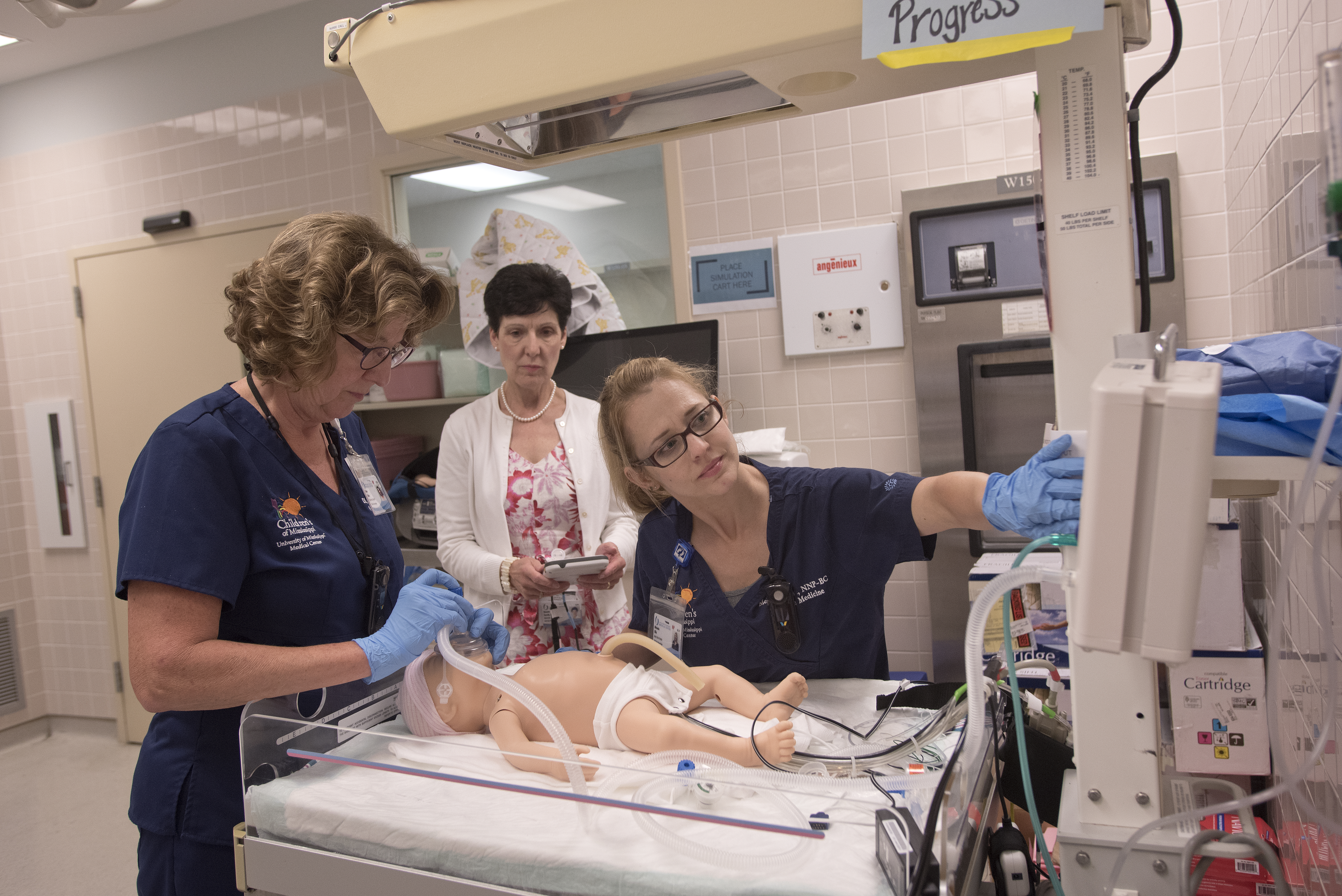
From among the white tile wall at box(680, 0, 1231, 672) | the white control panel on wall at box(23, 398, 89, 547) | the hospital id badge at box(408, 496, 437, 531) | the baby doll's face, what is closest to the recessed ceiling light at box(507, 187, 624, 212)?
the white tile wall at box(680, 0, 1231, 672)

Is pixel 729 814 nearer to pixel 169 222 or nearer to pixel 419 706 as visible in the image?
pixel 419 706

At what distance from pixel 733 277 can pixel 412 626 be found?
2.32 metres

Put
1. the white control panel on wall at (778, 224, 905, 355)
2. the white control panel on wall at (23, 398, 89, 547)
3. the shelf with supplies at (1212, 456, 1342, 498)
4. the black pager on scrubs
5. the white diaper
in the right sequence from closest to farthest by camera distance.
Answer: the shelf with supplies at (1212, 456, 1342, 498) < the white diaper < the black pager on scrubs < the white control panel on wall at (778, 224, 905, 355) < the white control panel on wall at (23, 398, 89, 547)

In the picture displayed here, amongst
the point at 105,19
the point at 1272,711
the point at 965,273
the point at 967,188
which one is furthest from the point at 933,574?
the point at 105,19

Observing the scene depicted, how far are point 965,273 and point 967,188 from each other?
28 cm

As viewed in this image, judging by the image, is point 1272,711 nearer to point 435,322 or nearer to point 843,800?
point 843,800

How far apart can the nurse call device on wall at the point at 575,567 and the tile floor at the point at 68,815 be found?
2005 mm

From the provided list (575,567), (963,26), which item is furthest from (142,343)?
(963,26)

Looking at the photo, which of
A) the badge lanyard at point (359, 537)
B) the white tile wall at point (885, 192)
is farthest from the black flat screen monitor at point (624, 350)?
the badge lanyard at point (359, 537)

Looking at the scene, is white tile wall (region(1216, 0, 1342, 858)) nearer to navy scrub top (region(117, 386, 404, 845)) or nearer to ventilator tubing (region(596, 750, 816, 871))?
ventilator tubing (region(596, 750, 816, 871))

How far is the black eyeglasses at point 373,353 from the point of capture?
1.47 m

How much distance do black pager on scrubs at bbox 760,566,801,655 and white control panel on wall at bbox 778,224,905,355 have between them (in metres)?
1.76

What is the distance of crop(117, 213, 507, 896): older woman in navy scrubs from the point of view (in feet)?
4.17

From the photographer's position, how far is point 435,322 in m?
1.66
